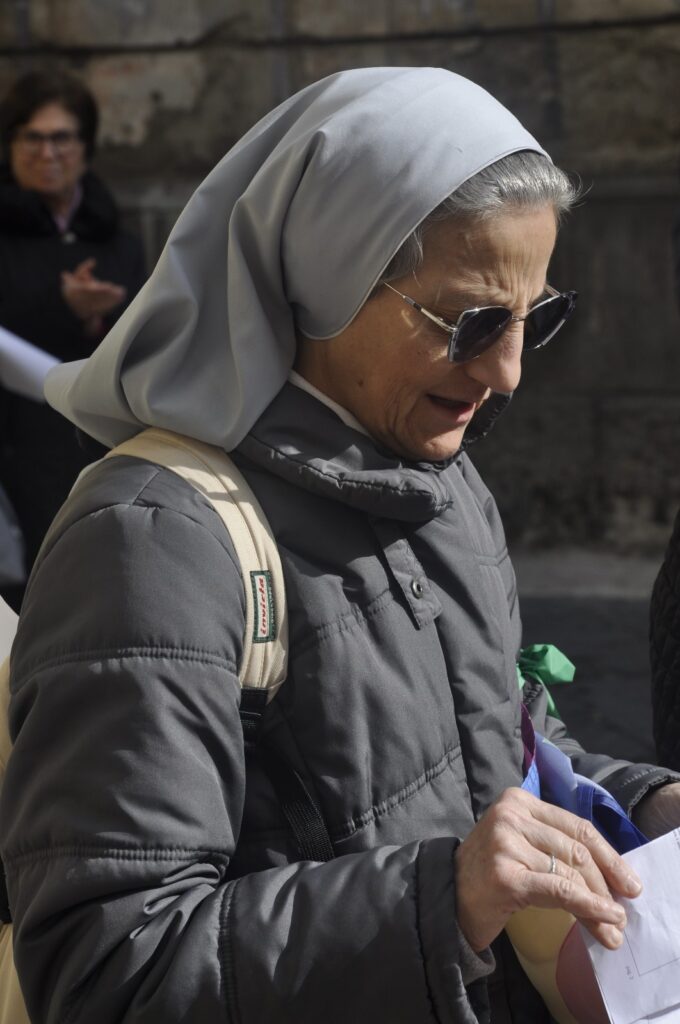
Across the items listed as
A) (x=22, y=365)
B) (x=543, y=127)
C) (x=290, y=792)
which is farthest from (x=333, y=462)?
(x=543, y=127)

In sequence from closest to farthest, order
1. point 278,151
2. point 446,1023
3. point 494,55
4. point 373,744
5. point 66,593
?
point 446,1023 → point 66,593 → point 373,744 → point 278,151 → point 494,55

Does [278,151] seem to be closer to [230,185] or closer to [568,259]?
[230,185]

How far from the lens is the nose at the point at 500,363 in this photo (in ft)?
5.83

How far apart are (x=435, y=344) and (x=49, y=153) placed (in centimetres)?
344

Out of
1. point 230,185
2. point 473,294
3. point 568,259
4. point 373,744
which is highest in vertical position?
point 230,185

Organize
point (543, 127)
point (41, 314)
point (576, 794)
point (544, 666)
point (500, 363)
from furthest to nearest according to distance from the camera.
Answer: point (543, 127) < point (41, 314) < point (544, 666) < point (576, 794) < point (500, 363)

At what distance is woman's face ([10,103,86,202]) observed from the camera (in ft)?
15.9

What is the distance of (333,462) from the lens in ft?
5.50

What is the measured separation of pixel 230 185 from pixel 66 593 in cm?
56

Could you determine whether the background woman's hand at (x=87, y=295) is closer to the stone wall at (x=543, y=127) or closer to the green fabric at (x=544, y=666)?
the stone wall at (x=543, y=127)

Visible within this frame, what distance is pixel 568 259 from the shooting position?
6473 millimetres

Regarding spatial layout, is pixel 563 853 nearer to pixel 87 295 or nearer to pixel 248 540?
pixel 248 540

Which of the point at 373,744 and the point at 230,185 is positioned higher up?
the point at 230,185

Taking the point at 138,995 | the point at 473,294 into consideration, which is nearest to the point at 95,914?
the point at 138,995
